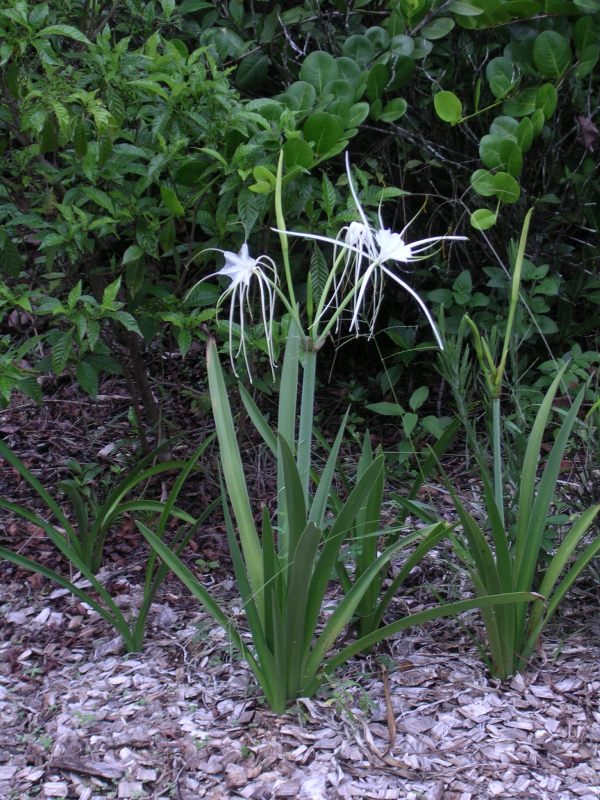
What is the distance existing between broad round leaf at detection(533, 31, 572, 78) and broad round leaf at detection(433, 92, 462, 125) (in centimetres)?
37

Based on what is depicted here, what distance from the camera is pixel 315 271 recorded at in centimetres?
244

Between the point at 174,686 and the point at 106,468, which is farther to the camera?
the point at 106,468

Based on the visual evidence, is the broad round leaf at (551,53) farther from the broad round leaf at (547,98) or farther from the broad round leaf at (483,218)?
the broad round leaf at (483,218)

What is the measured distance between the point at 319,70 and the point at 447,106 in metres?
0.42

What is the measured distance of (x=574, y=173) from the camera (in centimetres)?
309

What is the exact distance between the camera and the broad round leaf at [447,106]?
106 inches

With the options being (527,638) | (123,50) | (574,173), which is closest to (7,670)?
(527,638)

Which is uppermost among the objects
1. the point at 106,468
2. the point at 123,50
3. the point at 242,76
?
the point at 123,50

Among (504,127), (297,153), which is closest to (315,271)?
(297,153)

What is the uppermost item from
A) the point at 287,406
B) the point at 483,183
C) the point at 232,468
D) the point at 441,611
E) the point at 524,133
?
the point at 524,133

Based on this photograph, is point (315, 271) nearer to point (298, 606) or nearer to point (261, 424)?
point (261, 424)

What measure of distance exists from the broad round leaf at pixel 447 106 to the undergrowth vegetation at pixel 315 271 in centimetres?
1

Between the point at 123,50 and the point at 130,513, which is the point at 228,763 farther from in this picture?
the point at 123,50

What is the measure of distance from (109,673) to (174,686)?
0.64 ft
